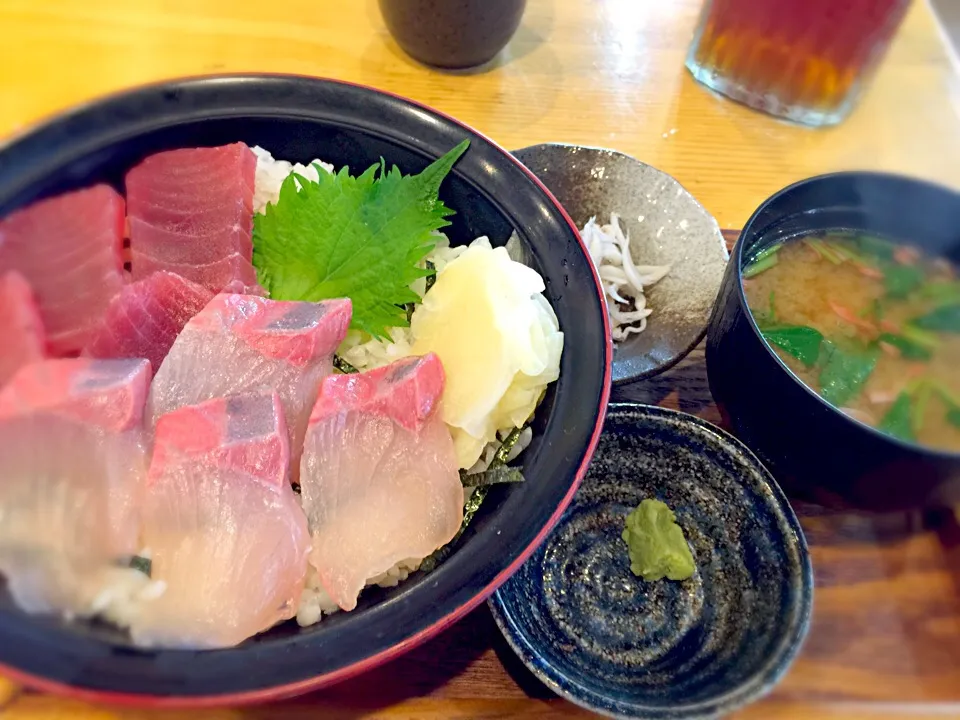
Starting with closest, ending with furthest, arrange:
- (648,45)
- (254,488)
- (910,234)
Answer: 1. (254,488)
2. (910,234)
3. (648,45)

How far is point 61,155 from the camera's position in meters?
1.26

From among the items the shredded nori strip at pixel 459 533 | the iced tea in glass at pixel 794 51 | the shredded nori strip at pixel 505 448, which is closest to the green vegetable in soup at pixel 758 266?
the shredded nori strip at pixel 505 448

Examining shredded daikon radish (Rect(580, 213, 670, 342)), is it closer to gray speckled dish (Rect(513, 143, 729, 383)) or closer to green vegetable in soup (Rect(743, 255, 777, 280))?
gray speckled dish (Rect(513, 143, 729, 383))

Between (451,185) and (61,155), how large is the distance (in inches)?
28.1

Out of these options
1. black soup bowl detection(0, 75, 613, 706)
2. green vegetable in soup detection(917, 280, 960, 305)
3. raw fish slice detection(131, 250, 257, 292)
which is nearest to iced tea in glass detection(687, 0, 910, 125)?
green vegetable in soup detection(917, 280, 960, 305)

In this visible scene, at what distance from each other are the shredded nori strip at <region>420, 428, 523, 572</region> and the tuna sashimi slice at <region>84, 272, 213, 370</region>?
56cm

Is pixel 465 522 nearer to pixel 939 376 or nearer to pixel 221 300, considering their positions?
pixel 221 300

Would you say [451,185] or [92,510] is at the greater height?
[451,185]

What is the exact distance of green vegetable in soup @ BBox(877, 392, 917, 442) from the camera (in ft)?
4.17

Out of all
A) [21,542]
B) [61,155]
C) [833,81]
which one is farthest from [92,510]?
[833,81]

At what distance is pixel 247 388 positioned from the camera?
1152 mm

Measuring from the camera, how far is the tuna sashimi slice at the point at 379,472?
107 centimetres

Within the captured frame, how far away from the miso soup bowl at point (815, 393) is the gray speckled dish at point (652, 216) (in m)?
0.16

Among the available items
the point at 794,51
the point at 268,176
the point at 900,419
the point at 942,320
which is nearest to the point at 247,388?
the point at 268,176
